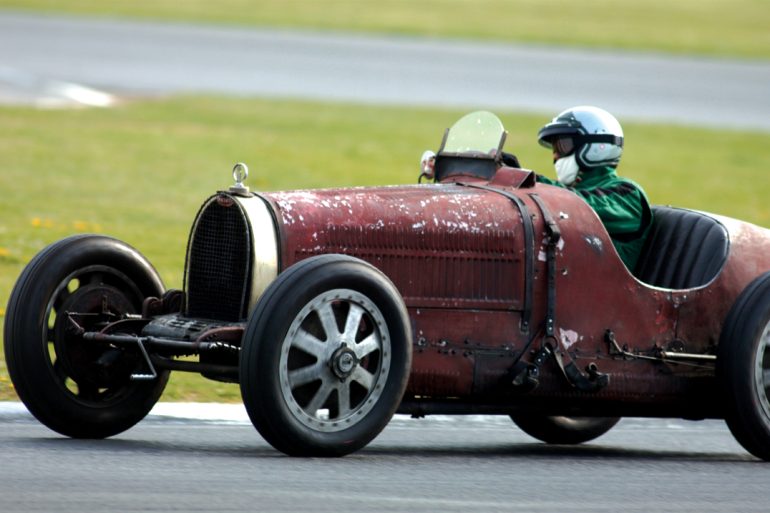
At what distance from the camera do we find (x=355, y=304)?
608 cm

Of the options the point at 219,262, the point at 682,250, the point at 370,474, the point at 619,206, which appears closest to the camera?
the point at 370,474

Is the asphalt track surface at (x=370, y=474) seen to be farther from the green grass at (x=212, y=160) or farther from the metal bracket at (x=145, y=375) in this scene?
the green grass at (x=212, y=160)

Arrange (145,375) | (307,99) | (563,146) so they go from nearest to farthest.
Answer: (145,375)
(563,146)
(307,99)

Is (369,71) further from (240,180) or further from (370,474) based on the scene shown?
(370,474)

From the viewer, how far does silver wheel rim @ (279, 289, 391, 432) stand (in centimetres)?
600

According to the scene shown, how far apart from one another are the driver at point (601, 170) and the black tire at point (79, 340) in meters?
2.00

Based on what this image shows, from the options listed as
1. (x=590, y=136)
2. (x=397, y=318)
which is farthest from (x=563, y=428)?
(x=397, y=318)

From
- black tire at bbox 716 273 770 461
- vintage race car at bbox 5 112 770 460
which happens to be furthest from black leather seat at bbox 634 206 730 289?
black tire at bbox 716 273 770 461

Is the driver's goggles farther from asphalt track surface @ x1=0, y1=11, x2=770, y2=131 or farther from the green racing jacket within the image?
asphalt track surface @ x1=0, y1=11, x2=770, y2=131

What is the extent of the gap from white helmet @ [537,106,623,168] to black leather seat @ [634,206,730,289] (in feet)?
1.33

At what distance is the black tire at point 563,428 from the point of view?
25.3 ft

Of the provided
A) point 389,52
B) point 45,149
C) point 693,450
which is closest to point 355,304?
point 693,450

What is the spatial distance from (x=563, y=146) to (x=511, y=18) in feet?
116

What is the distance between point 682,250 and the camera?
24.3ft
